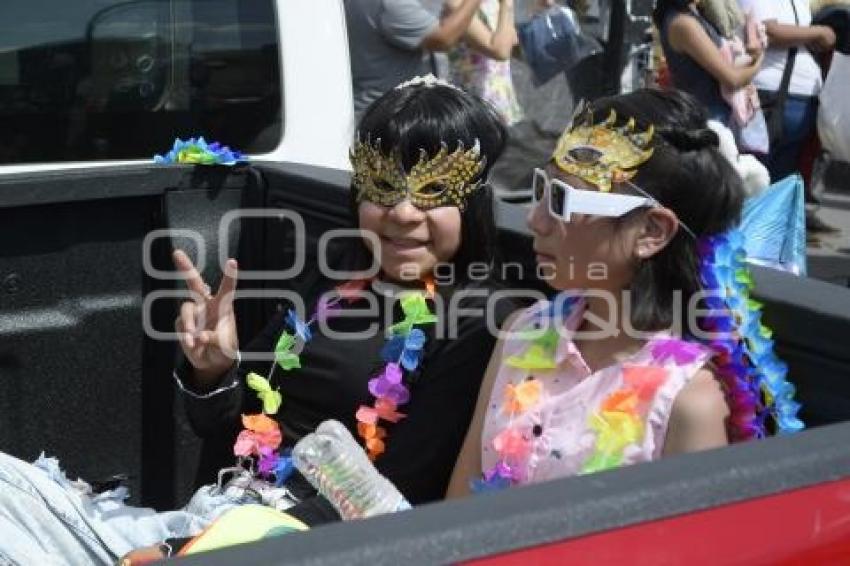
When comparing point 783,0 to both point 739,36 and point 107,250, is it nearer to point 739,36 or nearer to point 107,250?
point 739,36

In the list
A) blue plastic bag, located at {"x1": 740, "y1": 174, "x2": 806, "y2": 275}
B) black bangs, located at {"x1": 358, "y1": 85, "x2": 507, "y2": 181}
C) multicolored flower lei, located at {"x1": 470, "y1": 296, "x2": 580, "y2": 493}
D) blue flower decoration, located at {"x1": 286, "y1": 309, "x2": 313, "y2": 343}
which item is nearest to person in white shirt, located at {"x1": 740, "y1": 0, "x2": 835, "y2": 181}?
blue plastic bag, located at {"x1": 740, "y1": 174, "x2": 806, "y2": 275}

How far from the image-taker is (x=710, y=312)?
1848 millimetres

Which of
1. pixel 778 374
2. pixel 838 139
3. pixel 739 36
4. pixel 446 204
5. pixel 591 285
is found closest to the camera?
pixel 778 374

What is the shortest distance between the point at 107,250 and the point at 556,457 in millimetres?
1241

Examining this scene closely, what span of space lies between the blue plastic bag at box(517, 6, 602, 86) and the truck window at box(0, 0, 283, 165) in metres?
3.04

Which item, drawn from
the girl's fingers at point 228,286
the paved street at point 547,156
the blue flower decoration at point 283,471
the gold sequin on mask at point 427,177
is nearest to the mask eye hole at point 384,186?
the gold sequin on mask at point 427,177

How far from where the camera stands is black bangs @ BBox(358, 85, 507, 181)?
2264mm

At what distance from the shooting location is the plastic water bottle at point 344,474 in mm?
1907

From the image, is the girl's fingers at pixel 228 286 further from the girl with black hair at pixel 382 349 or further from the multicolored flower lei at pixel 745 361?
the multicolored flower lei at pixel 745 361

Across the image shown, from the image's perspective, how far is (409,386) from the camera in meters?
2.25

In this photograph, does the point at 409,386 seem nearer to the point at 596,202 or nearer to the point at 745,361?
the point at 596,202

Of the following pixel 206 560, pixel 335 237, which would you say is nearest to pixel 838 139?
pixel 335 237

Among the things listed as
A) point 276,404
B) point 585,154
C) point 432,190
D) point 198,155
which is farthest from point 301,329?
point 585,154

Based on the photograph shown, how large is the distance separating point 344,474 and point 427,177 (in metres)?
0.57
